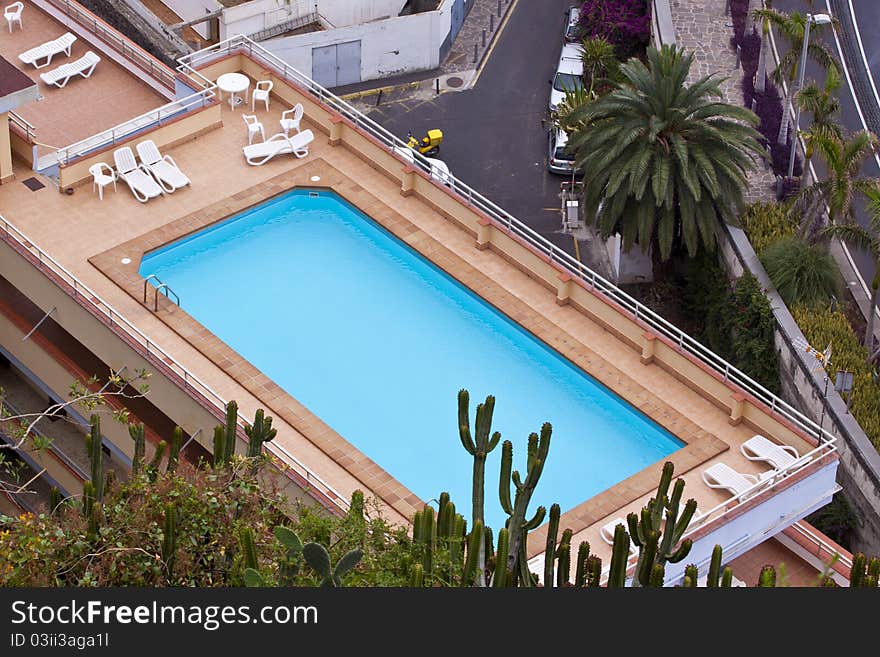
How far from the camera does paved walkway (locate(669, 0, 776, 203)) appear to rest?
57.8 metres

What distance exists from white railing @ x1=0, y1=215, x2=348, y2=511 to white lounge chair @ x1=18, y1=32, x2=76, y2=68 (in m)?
7.07

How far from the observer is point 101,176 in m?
43.8

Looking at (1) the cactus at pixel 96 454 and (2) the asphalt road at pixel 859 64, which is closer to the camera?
(1) the cactus at pixel 96 454

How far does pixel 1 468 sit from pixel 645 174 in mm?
17212

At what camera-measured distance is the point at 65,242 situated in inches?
1676

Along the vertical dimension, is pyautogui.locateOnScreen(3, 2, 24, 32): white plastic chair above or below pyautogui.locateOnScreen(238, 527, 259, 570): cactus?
above

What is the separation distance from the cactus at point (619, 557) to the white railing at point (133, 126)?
1953 cm

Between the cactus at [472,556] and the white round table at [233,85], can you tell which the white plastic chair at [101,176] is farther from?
the cactus at [472,556]

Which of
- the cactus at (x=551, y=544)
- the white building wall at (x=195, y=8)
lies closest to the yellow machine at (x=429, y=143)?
the white building wall at (x=195, y=8)

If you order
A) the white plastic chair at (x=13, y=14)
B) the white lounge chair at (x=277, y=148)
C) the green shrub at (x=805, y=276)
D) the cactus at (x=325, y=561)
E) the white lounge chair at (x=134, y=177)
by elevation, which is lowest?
the green shrub at (x=805, y=276)

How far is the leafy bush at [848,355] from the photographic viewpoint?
145 ft

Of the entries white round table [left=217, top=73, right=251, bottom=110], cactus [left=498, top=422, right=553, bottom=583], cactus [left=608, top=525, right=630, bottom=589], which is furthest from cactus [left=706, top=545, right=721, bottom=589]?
white round table [left=217, top=73, right=251, bottom=110]

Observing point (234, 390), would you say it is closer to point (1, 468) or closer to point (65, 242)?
point (65, 242)

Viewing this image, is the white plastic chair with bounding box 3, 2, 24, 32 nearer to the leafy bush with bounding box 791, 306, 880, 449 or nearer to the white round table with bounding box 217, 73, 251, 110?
the white round table with bounding box 217, 73, 251, 110
